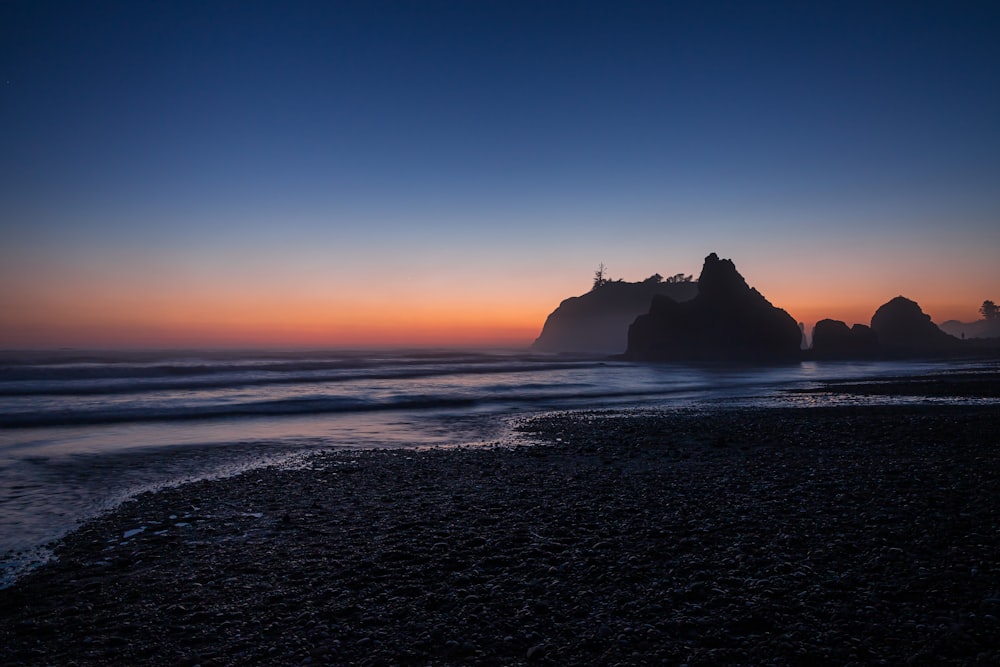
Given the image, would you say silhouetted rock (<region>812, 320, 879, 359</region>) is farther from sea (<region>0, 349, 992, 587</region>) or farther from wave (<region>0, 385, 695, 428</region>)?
wave (<region>0, 385, 695, 428</region>)

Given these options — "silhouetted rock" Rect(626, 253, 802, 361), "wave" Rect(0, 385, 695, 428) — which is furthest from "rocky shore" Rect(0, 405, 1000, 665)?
"silhouetted rock" Rect(626, 253, 802, 361)

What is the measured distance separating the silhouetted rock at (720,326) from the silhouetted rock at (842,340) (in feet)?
35.7

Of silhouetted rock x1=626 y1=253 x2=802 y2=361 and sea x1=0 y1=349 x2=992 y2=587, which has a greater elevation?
silhouetted rock x1=626 y1=253 x2=802 y2=361

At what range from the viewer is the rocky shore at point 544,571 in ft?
15.4

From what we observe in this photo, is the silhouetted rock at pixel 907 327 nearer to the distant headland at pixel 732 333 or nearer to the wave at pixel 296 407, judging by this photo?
the distant headland at pixel 732 333

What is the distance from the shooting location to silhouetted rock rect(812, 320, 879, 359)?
329ft

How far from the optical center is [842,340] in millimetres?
104500

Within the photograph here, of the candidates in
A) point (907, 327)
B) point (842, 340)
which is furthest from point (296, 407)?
point (907, 327)

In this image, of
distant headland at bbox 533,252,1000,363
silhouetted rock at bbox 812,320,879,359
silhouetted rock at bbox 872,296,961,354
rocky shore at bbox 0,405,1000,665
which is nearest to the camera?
rocky shore at bbox 0,405,1000,665

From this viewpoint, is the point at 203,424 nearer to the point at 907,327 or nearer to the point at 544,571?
the point at 544,571

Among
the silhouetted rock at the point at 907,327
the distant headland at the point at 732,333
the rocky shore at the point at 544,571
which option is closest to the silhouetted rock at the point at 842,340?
the distant headland at the point at 732,333

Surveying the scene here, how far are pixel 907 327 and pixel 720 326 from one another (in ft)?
220

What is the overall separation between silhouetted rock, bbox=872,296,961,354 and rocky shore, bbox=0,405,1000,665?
136772 mm

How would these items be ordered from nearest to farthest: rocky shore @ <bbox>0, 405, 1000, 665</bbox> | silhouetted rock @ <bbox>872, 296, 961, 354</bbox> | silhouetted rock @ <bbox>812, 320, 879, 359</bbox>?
rocky shore @ <bbox>0, 405, 1000, 665</bbox> < silhouetted rock @ <bbox>812, 320, 879, 359</bbox> < silhouetted rock @ <bbox>872, 296, 961, 354</bbox>
